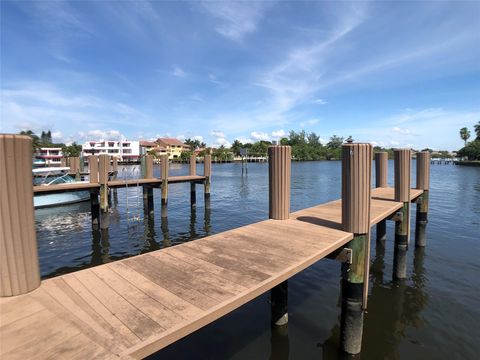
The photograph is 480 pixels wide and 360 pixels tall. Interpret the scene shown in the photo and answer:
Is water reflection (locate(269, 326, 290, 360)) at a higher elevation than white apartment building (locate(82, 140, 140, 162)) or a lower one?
lower

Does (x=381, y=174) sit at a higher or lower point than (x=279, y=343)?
higher

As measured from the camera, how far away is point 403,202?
900 centimetres

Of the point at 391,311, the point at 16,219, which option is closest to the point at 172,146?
the point at 391,311

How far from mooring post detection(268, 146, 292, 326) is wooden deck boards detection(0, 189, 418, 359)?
4.43 feet

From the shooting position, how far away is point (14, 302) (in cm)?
303

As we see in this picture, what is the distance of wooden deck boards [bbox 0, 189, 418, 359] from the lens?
8.00 feet

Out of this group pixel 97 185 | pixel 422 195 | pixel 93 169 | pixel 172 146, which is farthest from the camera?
pixel 172 146

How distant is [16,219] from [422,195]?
12425mm

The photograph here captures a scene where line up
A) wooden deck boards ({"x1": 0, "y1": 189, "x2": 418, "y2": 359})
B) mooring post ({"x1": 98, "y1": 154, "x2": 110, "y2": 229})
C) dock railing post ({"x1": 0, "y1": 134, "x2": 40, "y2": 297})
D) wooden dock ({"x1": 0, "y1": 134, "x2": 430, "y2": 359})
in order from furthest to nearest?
mooring post ({"x1": 98, "y1": 154, "x2": 110, "y2": 229}) < dock railing post ({"x1": 0, "y1": 134, "x2": 40, "y2": 297}) < wooden dock ({"x1": 0, "y1": 134, "x2": 430, "y2": 359}) < wooden deck boards ({"x1": 0, "y1": 189, "x2": 418, "y2": 359})

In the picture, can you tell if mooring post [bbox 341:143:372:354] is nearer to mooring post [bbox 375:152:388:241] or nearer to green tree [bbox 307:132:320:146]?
mooring post [bbox 375:152:388:241]

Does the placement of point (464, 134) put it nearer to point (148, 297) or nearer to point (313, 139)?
point (313, 139)

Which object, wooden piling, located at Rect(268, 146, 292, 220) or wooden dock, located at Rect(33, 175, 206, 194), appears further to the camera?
wooden dock, located at Rect(33, 175, 206, 194)

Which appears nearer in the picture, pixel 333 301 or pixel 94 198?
pixel 333 301

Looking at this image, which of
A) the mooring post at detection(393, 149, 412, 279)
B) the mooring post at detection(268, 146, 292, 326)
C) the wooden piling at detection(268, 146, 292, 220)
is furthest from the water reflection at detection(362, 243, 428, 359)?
the wooden piling at detection(268, 146, 292, 220)
